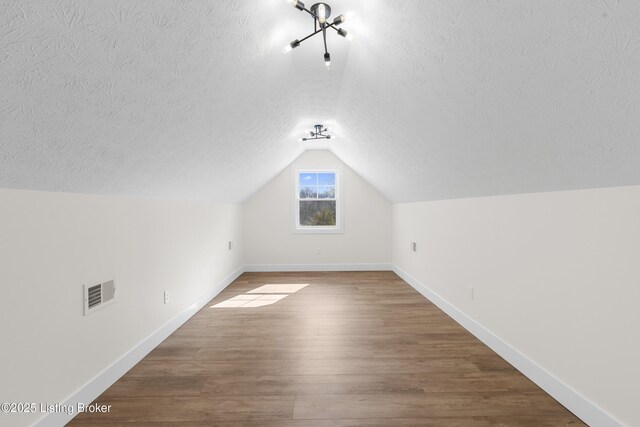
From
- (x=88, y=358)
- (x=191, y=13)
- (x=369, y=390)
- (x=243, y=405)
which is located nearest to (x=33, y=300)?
(x=88, y=358)

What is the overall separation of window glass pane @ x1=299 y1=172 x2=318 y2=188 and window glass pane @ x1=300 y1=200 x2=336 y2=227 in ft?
1.21

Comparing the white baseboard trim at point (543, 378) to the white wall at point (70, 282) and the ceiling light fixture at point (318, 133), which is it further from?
the white wall at point (70, 282)

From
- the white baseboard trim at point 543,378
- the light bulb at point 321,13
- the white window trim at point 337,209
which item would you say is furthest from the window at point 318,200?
the light bulb at point 321,13

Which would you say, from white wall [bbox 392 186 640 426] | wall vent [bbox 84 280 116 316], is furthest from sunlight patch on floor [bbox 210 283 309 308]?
white wall [bbox 392 186 640 426]

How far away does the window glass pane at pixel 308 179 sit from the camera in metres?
6.00

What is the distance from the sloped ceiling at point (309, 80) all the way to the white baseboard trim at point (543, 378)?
123 cm

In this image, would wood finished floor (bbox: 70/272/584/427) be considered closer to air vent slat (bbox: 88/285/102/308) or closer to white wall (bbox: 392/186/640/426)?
white wall (bbox: 392/186/640/426)

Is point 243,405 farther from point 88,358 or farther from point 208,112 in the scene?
point 208,112

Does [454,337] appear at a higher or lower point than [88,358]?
lower

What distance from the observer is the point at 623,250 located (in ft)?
4.85

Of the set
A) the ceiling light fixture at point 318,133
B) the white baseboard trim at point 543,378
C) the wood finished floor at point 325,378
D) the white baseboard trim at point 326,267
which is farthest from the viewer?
the white baseboard trim at point 326,267

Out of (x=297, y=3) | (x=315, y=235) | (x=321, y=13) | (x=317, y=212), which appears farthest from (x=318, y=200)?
(x=297, y=3)

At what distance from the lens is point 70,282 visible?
5.61 feet

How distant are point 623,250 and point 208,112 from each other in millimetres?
2496
